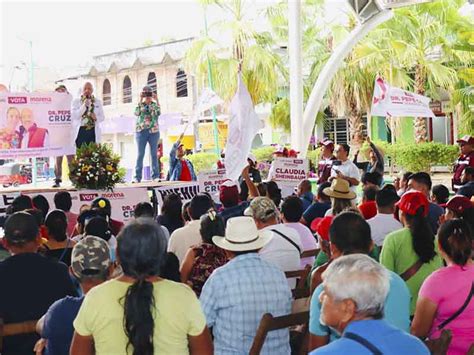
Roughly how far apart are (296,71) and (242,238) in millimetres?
14307

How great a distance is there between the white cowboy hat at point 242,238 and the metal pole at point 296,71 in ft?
45.0

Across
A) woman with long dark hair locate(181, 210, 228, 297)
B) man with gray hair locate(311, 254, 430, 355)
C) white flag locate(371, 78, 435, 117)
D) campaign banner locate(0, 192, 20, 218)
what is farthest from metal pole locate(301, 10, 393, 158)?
man with gray hair locate(311, 254, 430, 355)

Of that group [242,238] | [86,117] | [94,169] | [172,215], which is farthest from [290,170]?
[242,238]

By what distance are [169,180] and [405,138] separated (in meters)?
18.7

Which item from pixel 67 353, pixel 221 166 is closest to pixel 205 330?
pixel 67 353

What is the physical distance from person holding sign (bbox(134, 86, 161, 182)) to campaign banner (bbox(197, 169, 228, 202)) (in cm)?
210

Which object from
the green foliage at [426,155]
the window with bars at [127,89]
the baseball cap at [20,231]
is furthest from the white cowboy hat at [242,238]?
the window with bars at [127,89]

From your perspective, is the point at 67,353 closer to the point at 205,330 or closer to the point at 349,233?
the point at 205,330

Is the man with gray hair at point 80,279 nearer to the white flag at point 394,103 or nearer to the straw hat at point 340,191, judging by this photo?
the straw hat at point 340,191

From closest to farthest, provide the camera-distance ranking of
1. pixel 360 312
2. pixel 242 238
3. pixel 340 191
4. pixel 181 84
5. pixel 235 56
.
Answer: pixel 360 312 < pixel 242 238 < pixel 340 191 < pixel 235 56 < pixel 181 84

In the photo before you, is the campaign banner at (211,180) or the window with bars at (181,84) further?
the window with bars at (181,84)

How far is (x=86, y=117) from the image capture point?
1277cm

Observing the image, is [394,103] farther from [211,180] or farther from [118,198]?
[118,198]

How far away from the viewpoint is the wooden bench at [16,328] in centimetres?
426
